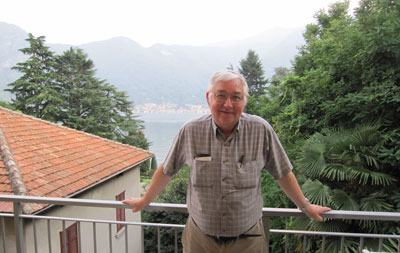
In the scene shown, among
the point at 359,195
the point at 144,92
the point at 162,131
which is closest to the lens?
the point at 359,195

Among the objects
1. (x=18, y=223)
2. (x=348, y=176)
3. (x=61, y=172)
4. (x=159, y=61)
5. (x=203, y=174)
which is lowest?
(x=61, y=172)

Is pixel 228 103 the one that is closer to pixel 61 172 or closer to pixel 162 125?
pixel 61 172

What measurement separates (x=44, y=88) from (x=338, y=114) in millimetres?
26079

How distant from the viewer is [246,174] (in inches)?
52.8

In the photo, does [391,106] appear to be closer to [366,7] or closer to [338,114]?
[338,114]

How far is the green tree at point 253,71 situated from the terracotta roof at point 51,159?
22244mm

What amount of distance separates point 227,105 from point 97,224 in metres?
8.04

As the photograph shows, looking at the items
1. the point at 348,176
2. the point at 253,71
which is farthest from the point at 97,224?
the point at 253,71

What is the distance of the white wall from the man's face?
13.1ft

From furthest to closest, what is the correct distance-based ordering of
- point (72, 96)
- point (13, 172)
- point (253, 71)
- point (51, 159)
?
point (253, 71)
point (72, 96)
point (51, 159)
point (13, 172)

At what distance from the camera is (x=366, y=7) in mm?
6535

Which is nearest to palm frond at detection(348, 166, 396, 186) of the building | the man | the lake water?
the man

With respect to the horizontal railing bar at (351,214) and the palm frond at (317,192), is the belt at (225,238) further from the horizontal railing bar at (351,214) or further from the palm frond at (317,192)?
the palm frond at (317,192)

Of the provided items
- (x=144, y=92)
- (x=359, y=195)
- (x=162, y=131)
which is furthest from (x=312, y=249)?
(x=144, y=92)
